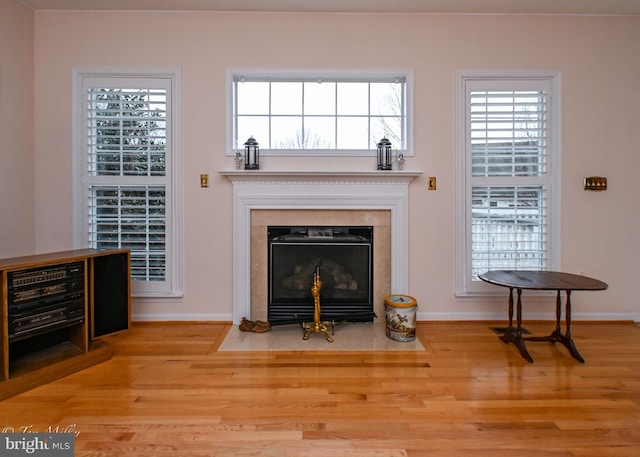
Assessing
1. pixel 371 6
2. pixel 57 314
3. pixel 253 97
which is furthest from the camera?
pixel 253 97

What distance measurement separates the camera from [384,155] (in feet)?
9.82

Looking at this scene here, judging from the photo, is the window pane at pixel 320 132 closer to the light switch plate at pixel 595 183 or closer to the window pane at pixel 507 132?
the window pane at pixel 507 132

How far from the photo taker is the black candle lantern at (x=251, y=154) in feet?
9.82

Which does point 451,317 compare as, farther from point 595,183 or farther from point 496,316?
point 595,183

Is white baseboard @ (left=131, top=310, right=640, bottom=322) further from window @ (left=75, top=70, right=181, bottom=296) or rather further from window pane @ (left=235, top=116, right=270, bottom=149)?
window pane @ (left=235, top=116, right=270, bottom=149)

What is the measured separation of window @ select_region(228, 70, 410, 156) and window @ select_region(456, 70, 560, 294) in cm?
66

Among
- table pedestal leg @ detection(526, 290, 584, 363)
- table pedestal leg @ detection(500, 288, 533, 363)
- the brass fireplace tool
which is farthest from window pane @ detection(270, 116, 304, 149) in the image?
table pedestal leg @ detection(526, 290, 584, 363)

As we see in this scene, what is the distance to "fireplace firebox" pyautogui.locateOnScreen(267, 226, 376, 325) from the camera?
10.1ft

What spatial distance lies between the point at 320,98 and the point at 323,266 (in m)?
1.51

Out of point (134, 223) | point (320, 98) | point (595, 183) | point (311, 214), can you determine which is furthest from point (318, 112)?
point (595, 183)

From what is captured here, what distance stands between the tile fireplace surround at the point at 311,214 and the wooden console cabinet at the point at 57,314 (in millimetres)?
905

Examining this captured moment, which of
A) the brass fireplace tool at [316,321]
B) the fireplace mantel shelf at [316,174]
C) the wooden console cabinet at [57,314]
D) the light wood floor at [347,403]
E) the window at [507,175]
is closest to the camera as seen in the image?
the light wood floor at [347,403]

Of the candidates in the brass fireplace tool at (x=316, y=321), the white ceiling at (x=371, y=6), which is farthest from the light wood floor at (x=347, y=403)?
the white ceiling at (x=371, y=6)

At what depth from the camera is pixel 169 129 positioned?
3.03 m
